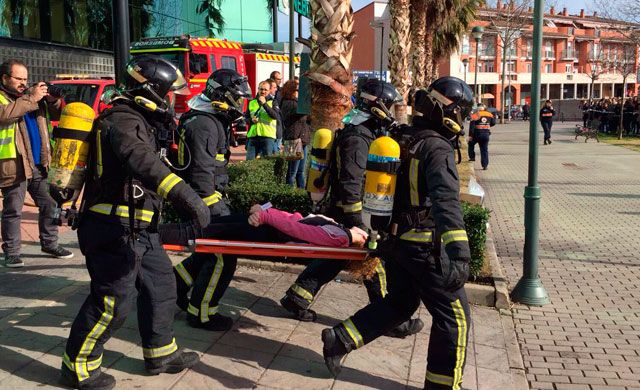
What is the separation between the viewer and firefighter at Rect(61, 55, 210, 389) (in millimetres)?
3422

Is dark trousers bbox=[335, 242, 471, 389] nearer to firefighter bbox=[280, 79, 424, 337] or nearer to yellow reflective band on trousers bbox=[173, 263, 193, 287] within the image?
firefighter bbox=[280, 79, 424, 337]

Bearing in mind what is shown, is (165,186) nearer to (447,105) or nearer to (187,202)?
(187,202)

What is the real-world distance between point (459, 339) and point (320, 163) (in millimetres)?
1702

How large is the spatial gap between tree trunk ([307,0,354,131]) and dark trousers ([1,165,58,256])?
2.78 m

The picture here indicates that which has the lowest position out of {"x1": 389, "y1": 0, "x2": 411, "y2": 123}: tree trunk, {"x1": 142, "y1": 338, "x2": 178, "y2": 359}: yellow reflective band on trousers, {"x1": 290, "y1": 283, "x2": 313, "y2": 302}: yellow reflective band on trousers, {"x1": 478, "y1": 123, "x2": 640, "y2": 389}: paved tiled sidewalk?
{"x1": 478, "y1": 123, "x2": 640, "y2": 389}: paved tiled sidewalk

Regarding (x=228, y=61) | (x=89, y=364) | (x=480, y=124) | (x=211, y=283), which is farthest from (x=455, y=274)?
(x=228, y=61)

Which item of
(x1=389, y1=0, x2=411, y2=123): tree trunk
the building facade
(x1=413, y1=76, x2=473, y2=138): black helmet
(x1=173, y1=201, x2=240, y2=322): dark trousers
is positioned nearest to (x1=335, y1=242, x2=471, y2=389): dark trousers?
(x1=413, y1=76, x2=473, y2=138): black helmet

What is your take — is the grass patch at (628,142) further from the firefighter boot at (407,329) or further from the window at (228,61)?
Answer: the firefighter boot at (407,329)

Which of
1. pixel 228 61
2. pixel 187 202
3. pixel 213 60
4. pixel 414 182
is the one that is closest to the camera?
pixel 187 202

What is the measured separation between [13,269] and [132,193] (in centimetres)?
308

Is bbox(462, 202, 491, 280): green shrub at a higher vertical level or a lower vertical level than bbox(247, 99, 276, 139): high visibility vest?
lower

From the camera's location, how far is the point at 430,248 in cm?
363

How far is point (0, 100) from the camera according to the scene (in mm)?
5477

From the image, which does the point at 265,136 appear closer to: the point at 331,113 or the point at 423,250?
the point at 331,113
